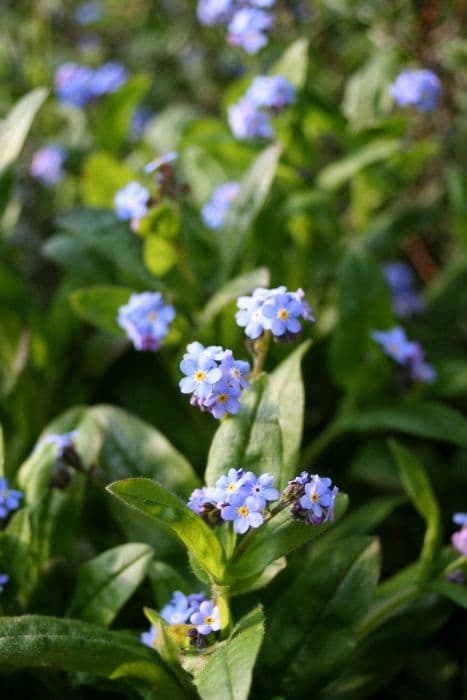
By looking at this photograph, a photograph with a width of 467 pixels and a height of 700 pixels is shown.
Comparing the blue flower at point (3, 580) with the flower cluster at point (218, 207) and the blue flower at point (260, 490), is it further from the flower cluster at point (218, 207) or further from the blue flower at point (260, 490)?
the flower cluster at point (218, 207)

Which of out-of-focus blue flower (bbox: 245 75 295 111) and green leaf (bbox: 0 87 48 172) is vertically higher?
green leaf (bbox: 0 87 48 172)

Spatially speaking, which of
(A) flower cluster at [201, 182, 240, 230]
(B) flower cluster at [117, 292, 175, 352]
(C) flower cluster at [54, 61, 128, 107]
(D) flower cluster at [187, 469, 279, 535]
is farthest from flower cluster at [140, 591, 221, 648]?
(C) flower cluster at [54, 61, 128, 107]

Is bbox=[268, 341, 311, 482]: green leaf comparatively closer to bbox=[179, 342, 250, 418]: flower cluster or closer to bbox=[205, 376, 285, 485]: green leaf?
bbox=[205, 376, 285, 485]: green leaf

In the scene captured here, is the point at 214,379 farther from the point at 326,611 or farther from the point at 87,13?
the point at 87,13

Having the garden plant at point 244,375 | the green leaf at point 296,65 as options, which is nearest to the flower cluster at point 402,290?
the garden plant at point 244,375

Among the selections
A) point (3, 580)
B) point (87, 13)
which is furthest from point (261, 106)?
point (87, 13)
